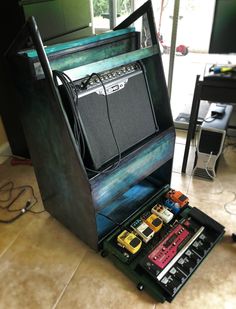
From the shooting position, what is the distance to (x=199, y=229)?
1.38 metres

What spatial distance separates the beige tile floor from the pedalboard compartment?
0.21ft

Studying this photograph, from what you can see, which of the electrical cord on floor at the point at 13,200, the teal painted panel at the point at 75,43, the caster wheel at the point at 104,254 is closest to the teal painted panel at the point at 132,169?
the caster wheel at the point at 104,254

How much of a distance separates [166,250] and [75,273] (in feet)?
1.49

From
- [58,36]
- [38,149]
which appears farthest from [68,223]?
[58,36]

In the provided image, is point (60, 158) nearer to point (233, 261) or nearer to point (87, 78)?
point (87, 78)

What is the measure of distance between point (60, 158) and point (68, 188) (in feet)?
0.54

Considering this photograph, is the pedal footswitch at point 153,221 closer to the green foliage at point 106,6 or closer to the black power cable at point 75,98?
the black power cable at point 75,98

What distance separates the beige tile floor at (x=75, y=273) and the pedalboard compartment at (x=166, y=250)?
0.07 m

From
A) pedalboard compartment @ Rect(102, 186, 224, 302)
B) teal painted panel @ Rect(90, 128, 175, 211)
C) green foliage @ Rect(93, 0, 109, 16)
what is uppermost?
green foliage @ Rect(93, 0, 109, 16)

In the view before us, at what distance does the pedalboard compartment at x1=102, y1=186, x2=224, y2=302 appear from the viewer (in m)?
1.17

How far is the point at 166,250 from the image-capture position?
4.17 feet

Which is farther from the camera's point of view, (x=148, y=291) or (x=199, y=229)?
(x=199, y=229)

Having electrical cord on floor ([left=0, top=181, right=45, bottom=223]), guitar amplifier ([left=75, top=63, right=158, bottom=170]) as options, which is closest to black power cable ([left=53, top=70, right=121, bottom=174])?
guitar amplifier ([left=75, top=63, right=158, bottom=170])

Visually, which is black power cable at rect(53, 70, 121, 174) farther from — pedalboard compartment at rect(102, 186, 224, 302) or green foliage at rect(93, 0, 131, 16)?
green foliage at rect(93, 0, 131, 16)
